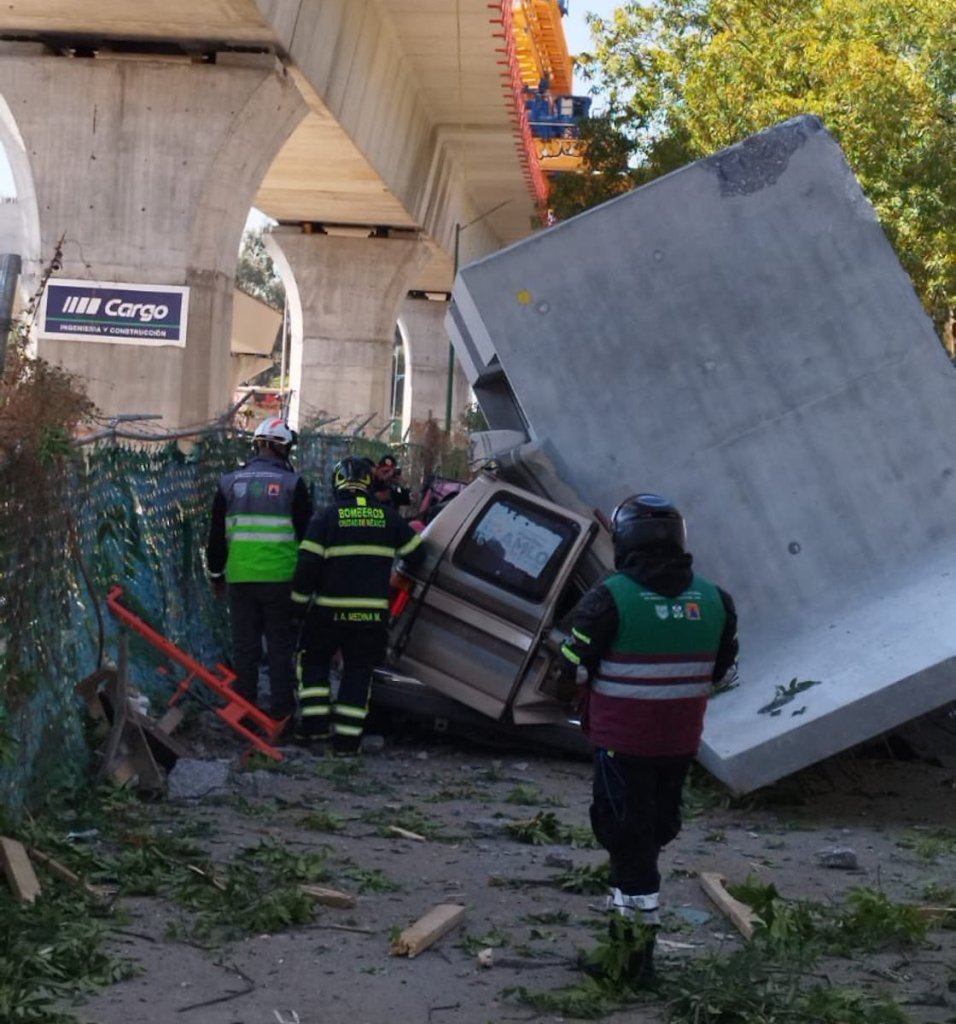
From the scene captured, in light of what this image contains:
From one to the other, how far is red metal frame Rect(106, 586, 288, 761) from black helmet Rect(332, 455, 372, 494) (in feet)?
4.35

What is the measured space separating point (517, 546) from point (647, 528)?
484 centimetres

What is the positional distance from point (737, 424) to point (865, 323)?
1069mm

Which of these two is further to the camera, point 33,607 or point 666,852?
point 666,852

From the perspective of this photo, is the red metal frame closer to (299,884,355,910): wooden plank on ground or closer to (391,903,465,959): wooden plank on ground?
(299,884,355,910): wooden plank on ground

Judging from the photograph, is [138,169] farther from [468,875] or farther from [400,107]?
[468,875]

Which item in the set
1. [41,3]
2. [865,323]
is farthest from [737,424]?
[41,3]

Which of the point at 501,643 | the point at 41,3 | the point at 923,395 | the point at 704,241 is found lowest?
the point at 501,643

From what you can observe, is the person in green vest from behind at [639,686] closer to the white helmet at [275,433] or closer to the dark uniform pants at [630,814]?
the dark uniform pants at [630,814]

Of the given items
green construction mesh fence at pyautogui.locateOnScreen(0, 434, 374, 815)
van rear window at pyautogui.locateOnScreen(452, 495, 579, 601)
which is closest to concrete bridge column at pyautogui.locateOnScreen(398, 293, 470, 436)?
green construction mesh fence at pyautogui.locateOnScreen(0, 434, 374, 815)

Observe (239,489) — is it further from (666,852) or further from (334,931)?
(334,931)

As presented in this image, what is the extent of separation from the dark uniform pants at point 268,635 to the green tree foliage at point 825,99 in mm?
14210

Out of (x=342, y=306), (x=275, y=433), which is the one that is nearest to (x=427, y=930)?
(x=275, y=433)

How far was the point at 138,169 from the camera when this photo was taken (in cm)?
1988

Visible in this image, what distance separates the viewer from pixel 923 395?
11703mm
